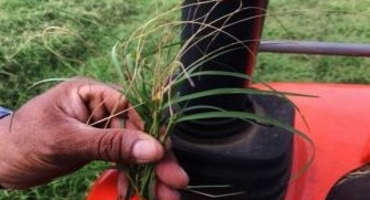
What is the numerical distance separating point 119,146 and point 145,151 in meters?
0.05

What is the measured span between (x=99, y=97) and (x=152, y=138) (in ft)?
0.60

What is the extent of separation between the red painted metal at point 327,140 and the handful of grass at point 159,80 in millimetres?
186

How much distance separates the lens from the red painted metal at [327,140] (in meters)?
1.12

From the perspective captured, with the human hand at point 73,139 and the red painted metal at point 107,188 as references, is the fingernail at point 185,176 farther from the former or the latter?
the red painted metal at point 107,188

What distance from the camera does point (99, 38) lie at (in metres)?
2.82

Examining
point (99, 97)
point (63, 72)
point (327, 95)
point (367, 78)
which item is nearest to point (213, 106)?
point (99, 97)

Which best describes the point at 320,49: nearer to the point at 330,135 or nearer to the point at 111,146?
the point at 330,135

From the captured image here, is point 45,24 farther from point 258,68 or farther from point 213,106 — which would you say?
point 213,106

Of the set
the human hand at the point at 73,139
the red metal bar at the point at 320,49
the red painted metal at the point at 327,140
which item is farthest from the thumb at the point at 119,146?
the red metal bar at the point at 320,49

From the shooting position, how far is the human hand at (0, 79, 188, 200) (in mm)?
960

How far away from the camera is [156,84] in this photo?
0.96 meters

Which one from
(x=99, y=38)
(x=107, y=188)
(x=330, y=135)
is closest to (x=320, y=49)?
(x=330, y=135)

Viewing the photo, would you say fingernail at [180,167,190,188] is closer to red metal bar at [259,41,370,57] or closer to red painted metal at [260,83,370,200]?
red painted metal at [260,83,370,200]

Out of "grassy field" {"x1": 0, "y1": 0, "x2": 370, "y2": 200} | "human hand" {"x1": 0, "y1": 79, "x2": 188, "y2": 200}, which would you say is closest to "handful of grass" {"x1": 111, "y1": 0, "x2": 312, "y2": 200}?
"human hand" {"x1": 0, "y1": 79, "x2": 188, "y2": 200}
